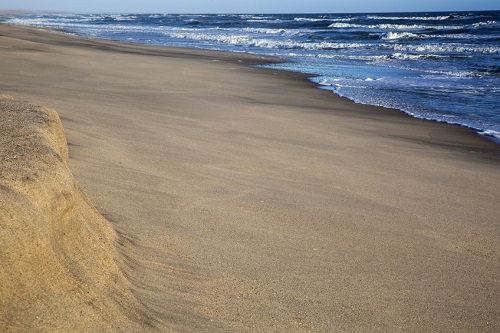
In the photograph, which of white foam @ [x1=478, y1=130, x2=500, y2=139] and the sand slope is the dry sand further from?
white foam @ [x1=478, y1=130, x2=500, y2=139]

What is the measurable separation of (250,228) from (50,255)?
5.36 feet

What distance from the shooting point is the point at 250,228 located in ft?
11.4

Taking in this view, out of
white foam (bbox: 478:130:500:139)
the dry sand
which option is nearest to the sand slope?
the dry sand

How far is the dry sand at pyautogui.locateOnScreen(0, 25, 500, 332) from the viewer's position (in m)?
2.15

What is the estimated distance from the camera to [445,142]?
7379mm

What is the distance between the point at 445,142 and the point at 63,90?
18.1 ft

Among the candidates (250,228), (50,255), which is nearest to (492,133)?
(250,228)

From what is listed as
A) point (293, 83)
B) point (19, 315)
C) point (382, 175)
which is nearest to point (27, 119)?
point (19, 315)

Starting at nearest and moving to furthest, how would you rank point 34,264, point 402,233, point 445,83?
1. point 34,264
2. point 402,233
3. point 445,83

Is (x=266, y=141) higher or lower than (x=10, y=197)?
lower

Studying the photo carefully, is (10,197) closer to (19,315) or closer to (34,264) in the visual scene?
(34,264)

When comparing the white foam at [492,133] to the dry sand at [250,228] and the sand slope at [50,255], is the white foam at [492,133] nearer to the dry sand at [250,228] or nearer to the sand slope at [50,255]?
the dry sand at [250,228]

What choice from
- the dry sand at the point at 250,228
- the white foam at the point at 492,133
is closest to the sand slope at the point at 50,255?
the dry sand at the point at 250,228

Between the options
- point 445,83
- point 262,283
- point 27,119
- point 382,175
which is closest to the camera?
point 262,283
